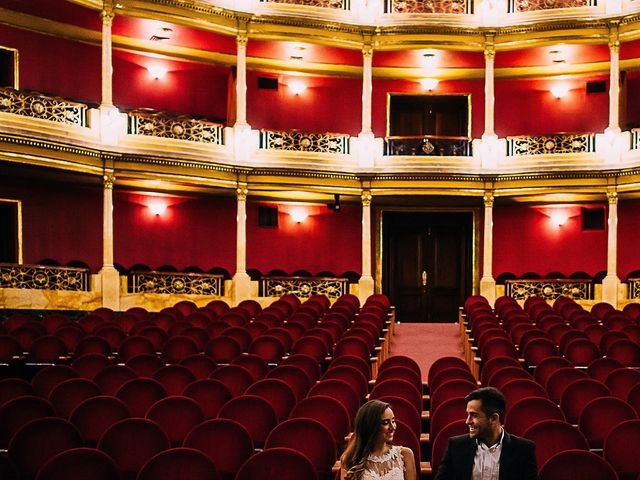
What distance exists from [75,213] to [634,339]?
11212mm

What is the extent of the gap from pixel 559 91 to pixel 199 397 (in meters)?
14.9

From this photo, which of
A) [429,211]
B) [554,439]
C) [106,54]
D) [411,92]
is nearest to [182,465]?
[554,439]

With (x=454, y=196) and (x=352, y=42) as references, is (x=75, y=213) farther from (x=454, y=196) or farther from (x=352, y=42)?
(x=454, y=196)

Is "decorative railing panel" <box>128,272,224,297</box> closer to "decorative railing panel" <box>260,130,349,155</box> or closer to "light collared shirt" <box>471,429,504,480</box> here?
"decorative railing panel" <box>260,130,349,155</box>

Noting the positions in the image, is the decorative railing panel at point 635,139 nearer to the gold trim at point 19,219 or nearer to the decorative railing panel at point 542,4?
the decorative railing panel at point 542,4

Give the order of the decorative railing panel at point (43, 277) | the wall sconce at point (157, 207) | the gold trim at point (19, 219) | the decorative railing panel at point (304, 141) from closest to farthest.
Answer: the decorative railing panel at point (43, 277), the gold trim at point (19, 219), the decorative railing panel at point (304, 141), the wall sconce at point (157, 207)

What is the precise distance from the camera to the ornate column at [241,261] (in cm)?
1659

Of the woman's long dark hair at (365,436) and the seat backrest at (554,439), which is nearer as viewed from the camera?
the woman's long dark hair at (365,436)

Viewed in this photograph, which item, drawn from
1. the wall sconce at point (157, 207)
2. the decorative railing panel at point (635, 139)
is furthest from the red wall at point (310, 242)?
the decorative railing panel at point (635, 139)

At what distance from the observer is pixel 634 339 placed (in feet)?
32.6

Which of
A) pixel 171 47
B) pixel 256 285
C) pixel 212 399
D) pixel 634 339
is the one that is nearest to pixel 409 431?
pixel 212 399

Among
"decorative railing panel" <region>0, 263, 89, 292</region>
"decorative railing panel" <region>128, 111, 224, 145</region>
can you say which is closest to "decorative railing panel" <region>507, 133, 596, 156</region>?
"decorative railing panel" <region>128, 111, 224, 145</region>

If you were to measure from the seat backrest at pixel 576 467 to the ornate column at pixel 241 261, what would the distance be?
486 inches

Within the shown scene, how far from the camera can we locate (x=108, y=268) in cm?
1510
